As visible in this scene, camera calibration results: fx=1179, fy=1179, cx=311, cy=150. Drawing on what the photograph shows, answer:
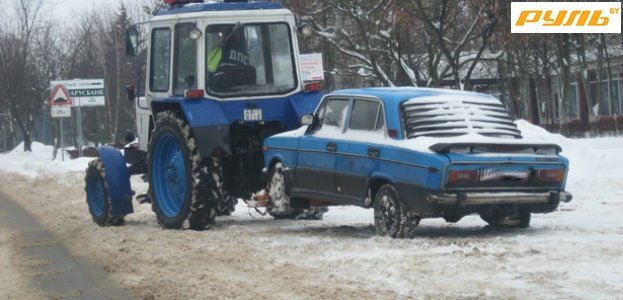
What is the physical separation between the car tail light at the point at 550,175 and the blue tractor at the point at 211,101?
3803 mm

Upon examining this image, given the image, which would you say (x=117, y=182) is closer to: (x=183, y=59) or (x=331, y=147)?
(x=183, y=59)

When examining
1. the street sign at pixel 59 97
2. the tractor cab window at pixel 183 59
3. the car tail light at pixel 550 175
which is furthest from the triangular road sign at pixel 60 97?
the car tail light at pixel 550 175

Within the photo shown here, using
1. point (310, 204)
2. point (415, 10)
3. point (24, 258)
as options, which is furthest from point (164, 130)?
point (415, 10)

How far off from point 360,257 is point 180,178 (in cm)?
492

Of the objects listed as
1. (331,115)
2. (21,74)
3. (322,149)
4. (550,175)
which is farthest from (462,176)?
(21,74)

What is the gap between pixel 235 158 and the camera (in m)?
15.2

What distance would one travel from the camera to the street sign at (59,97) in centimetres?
3825

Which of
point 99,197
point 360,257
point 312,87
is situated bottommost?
point 360,257

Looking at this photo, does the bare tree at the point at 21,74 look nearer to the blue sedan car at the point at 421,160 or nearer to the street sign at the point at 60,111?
the street sign at the point at 60,111

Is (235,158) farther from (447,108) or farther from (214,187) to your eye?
(447,108)

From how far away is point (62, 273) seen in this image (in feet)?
36.2

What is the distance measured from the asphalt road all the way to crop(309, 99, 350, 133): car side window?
325 cm

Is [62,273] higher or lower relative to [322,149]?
lower

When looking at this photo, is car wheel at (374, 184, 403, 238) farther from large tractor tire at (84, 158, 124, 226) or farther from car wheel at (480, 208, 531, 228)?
large tractor tire at (84, 158, 124, 226)
